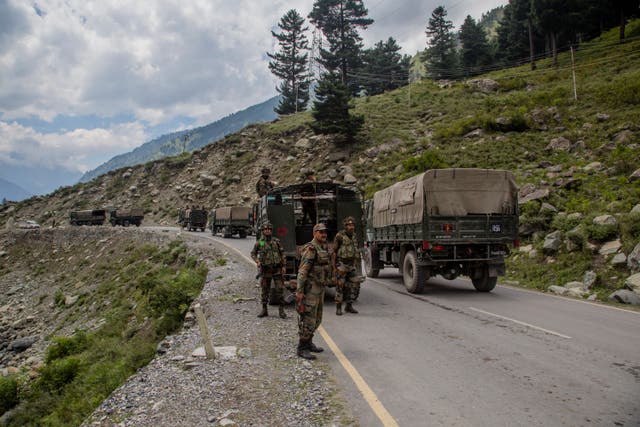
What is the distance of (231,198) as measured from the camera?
159 ft

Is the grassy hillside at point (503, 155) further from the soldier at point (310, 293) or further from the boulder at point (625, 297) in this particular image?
the soldier at point (310, 293)

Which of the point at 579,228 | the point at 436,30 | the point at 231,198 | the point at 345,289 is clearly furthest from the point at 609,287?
the point at 436,30

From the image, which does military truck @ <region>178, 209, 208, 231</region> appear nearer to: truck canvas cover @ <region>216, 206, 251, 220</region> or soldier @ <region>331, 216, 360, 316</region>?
truck canvas cover @ <region>216, 206, 251, 220</region>

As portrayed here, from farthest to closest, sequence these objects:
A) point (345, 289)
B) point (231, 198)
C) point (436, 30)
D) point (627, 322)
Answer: point (436, 30)
point (231, 198)
point (345, 289)
point (627, 322)

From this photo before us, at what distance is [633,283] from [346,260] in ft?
24.5

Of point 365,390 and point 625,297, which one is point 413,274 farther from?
point 365,390

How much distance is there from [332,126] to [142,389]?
118ft

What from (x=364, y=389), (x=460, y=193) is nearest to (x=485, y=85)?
(x=460, y=193)

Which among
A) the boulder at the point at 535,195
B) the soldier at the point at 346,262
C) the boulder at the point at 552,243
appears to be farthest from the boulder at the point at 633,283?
the boulder at the point at 535,195

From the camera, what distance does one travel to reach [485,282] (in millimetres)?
12172

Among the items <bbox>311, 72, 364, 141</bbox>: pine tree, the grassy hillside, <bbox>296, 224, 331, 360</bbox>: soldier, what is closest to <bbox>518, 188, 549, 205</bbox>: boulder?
the grassy hillside

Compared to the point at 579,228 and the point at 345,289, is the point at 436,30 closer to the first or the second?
the point at 579,228

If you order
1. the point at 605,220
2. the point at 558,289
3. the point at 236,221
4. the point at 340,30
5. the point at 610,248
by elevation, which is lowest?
the point at 558,289

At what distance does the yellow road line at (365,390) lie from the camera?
4186 millimetres
